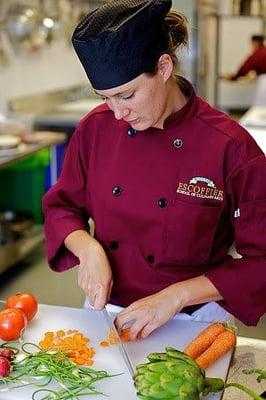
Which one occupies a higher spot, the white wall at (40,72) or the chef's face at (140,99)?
the chef's face at (140,99)

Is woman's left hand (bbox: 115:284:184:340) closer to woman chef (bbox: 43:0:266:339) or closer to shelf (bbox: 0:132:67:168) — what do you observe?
woman chef (bbox: 43:0:266:339)

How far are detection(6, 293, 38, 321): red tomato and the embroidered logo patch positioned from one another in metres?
0.40

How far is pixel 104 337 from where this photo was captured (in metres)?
1.18

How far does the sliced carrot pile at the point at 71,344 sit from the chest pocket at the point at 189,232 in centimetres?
27

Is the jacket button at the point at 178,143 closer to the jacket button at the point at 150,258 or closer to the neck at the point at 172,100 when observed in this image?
the neck at the point at 172,100

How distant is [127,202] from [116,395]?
1.44 feet

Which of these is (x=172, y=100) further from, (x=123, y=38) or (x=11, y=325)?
(x=11, y=325)

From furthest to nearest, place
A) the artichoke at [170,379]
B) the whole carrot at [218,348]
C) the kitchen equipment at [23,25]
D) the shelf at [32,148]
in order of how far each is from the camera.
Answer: the kitchen equipment at [23,25] < the shelf at [32,148] < the whole carrot at [218,348] < the artichoke at [170,379]

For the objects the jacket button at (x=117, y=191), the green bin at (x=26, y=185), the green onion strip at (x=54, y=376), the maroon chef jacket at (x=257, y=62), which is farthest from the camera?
the maroon chef jacket at (x=257, y=62)

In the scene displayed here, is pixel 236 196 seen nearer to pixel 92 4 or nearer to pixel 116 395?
pixel 116 395

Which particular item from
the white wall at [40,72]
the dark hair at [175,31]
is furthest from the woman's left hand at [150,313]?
the white wall at [40,72]

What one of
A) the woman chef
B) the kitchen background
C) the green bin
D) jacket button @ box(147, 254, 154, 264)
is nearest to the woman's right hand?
the woman chef

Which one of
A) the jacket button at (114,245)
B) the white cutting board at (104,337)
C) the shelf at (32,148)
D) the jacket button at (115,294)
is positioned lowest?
the shelf at (32,148)

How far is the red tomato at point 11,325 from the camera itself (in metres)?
1.12
